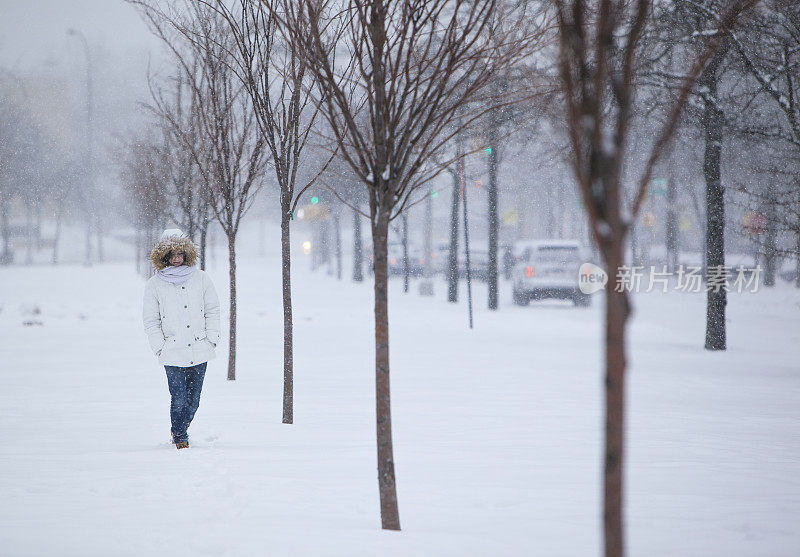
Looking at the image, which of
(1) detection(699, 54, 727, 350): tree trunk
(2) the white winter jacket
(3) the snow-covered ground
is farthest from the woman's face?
(1) detection(699, 54, 727, 350): tree trunk

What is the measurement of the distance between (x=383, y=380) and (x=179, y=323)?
8.33 feet

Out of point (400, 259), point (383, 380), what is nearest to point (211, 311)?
point (383, 380)

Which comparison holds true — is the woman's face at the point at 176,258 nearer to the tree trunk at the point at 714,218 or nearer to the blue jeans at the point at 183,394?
the blue jeans at the point at 183,394

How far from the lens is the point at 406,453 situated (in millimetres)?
5684

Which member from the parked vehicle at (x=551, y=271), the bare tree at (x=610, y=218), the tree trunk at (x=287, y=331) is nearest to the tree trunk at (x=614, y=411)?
the bare tree at (x=610, y=218)

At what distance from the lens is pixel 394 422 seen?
22.8ft

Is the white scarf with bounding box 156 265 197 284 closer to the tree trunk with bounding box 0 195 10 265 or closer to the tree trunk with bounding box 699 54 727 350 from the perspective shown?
the tree trunk with bounding box 699 54 727 350

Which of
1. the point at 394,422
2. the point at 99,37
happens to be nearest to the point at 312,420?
the point at 394,422

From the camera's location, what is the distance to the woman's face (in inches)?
226

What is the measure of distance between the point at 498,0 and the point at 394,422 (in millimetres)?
3989

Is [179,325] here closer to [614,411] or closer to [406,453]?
[406,453]

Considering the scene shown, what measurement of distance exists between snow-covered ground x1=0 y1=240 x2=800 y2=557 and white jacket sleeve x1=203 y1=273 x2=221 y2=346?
89cm

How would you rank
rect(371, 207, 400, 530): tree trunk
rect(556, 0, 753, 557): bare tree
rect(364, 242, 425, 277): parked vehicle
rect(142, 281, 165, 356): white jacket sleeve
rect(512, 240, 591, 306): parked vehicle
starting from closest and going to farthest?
rect(556, 0, 753, 557): bare tree, rect(371, 207, 400, 530): tree trunk, rect(142, 281, 165, 356): white jacket sleeve, rect(512, 240, 591, 306): parked vehicle, rect(364, 242, 425, 277): parked vehicle

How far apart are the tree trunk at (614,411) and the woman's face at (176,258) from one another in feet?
13.7
